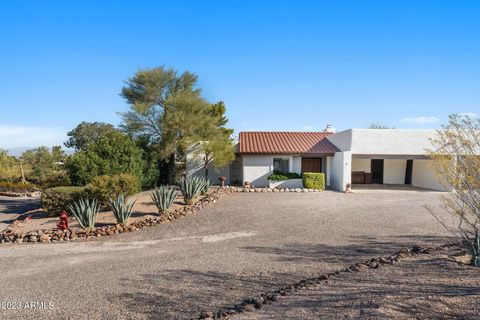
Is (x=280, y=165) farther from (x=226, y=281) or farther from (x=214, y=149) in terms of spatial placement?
(x=226, y=281)

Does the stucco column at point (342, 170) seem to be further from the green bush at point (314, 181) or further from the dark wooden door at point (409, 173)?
the dark wooden door at point (409, 173)

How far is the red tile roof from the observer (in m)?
24.9

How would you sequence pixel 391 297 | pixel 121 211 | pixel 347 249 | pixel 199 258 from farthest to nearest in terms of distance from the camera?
pixel 121 211 < pixel 347 249 < pixel 199 258 < pixel 391 297

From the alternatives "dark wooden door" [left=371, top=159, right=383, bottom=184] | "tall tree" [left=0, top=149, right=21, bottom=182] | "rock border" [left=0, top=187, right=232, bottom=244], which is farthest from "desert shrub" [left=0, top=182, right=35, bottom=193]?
"dark wooden door" [left=371, top=159, right=383, bottom=184]

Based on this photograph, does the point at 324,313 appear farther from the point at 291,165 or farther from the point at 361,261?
the point at 291,165

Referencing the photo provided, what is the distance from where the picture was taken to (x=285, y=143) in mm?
26484

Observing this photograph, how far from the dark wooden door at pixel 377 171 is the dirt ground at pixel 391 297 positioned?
21.8 metres

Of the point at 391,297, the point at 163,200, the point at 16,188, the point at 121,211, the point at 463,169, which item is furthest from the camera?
the point at 16,188

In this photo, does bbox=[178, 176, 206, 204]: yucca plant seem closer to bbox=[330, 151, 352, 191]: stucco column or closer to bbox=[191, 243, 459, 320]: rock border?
bbox=[330, 151, 352, 191]: stucco column

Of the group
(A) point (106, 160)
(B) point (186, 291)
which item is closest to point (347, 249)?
(B) point (186, 291)

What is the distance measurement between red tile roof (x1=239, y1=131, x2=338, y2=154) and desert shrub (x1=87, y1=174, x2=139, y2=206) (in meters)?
10.0

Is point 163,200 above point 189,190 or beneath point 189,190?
beneath

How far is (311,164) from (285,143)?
2522 mm

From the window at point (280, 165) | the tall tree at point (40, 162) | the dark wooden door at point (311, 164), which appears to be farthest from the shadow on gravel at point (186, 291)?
the tall tree at point (40, 162)
